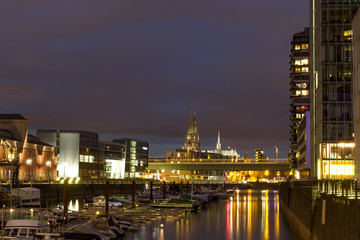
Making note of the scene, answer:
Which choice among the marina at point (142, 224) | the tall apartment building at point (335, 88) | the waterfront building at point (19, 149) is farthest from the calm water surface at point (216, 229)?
the waterfront building at point (19, 149)

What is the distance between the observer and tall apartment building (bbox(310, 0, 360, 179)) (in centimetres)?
11394

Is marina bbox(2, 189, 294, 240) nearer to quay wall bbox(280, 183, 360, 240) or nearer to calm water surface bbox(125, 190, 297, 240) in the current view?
calm water surface bbox(125, 190, 297, 240)

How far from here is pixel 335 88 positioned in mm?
115375

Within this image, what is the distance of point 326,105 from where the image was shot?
115875mm

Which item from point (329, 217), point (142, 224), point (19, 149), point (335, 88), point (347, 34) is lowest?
point (142, 224)

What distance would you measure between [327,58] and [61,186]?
286 feet

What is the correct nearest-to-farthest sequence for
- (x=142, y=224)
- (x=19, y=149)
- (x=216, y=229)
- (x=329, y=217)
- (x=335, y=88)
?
(x=329, y=217), (x=142, y=224), (x=216, y=229), (x=335, y=88), (x=19, y=149)

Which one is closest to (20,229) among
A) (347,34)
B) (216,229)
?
(216,229)

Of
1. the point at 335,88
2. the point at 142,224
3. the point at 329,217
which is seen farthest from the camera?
the point at 335,88

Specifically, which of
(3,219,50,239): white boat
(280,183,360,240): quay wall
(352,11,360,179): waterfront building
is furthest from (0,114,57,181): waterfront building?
(352,11,360,179): waterfront building

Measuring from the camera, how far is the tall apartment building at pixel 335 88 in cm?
11394

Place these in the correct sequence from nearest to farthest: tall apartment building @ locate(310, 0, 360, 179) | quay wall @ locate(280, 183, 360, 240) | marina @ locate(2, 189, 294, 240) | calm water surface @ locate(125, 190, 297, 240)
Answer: quay wall @ locate(280, 183, 360, 240), marina @ locate(2, 189, 294, 240), calm water surface @ locate(125, 190, 297, 240), tall apartment building @ locate(310, 0, 360, 179)

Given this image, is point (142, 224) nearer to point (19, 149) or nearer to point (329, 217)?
point (329, 217)

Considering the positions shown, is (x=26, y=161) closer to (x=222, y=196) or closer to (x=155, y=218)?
(x=222, y=196)
